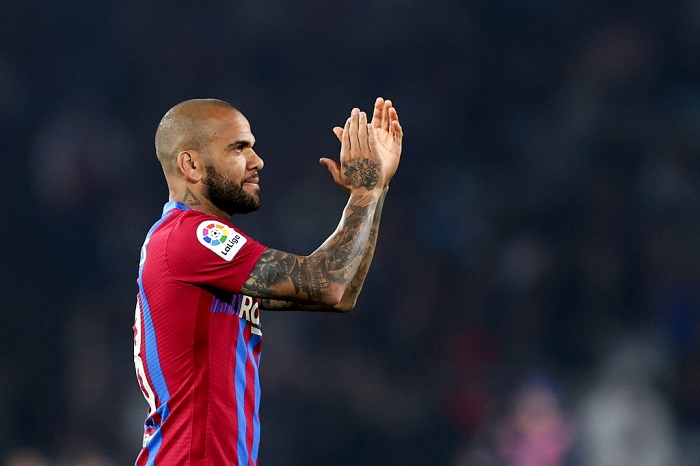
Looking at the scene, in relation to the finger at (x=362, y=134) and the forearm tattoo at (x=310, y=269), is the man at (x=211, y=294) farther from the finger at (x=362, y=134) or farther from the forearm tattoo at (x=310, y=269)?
the finger at (x=362, y=134)

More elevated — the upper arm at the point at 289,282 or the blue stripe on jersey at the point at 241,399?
the upper arm at the point at 289,282

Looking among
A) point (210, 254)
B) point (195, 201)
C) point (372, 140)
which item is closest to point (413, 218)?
point (372, 140)

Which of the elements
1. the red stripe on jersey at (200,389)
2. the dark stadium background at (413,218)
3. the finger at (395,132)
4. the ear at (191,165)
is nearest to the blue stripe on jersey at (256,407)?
the red stripe on jersey at (200,389)

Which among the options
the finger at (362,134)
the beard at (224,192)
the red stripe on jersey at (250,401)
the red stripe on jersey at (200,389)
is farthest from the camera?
the finger at (362,134)

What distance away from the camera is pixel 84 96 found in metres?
7.12

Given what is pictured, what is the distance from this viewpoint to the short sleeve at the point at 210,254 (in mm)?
2928

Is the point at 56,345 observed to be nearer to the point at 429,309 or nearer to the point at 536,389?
the point at 429,309

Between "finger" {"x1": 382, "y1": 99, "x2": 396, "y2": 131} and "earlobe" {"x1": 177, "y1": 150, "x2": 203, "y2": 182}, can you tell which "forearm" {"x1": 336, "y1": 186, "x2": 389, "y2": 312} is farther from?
"earlobe" {"x1": 177, "y1": 150, "x2": 203, "y2": 182}

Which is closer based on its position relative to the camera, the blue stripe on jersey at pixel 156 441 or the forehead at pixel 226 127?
the blue stripe on jersey at pixel 156 441

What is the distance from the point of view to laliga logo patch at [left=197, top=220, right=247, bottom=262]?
2.94 m

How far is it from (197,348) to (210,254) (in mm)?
283

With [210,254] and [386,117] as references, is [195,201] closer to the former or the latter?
[210,254]

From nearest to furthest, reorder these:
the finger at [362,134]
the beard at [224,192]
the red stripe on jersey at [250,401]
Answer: the red stripe on jersey at [250,401]
the beard at [224,192]
the finger at [362,134]

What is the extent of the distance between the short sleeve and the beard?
7.0 inches
